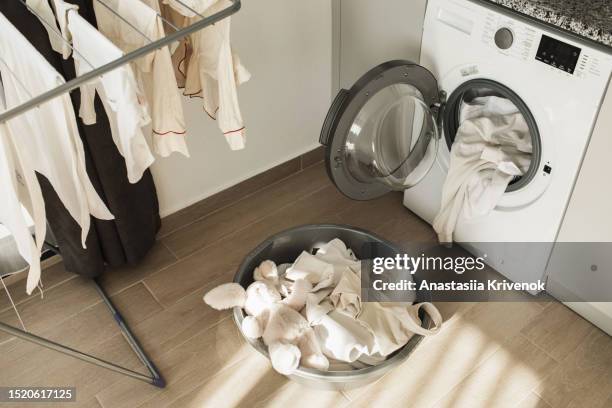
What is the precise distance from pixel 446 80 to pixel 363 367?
891 millimetres

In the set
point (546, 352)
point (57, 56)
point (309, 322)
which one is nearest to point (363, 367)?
point (309, 322)

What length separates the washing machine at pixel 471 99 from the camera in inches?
63.2

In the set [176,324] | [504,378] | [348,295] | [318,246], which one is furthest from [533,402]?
[176,324]

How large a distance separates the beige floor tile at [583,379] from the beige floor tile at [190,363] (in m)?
0.89

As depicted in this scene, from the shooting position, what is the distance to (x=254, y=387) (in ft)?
5.97

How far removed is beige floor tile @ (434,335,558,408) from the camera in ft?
5.78

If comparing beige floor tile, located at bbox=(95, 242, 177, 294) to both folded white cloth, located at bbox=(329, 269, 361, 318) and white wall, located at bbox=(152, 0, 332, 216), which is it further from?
Answer: folded white cloth, located at bbox=(329, 269, 361, 318)

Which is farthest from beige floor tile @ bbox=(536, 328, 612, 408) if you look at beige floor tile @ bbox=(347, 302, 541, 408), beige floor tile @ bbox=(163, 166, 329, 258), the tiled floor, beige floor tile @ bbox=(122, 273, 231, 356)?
beige floor tile @ bbox=(163, 166, 329, 258)

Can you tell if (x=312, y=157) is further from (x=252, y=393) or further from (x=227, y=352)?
(x=252, y=393)

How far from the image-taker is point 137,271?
7.09 feet

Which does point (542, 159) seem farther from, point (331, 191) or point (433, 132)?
point (331, 191)

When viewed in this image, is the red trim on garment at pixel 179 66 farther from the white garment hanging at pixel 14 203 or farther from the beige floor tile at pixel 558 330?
the beige floor tile at pixel 558 330

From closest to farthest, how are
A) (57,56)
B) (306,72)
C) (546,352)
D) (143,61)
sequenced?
(143,61)
(57,56)
(546,352)
(306,72)

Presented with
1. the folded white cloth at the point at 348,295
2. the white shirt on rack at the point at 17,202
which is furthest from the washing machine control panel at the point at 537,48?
the white shirt on rack at the point at 17,202
